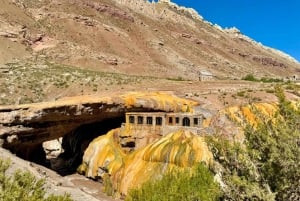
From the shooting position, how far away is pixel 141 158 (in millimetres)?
32625

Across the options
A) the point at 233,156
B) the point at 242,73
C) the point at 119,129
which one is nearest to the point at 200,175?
the point at 233,156

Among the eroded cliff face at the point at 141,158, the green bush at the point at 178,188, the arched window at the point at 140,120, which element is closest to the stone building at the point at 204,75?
the arched window at the point at 140,120

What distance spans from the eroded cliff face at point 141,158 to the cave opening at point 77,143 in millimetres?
2791

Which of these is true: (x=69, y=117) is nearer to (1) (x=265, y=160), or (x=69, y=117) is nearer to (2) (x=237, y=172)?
(2) (x=237, y=172)

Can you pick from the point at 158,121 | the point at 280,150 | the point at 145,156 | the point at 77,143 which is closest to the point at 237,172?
the point at 280,150

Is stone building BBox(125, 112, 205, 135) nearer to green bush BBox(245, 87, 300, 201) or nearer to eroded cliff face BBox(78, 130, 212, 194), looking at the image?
eroded cliff face BBox(78, 130, 212, 194)

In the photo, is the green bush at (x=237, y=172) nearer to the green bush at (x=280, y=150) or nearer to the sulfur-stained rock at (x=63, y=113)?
the green bush at (x=280, y=150)

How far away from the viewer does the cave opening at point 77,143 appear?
40.8 metres

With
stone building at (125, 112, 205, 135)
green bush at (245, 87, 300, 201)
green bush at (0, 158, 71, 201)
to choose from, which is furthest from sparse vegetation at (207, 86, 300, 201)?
stone building at (125, 112, 205, 135)

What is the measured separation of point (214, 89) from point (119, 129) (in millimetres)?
16136

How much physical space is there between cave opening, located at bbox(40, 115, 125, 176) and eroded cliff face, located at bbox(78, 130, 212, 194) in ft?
9.16

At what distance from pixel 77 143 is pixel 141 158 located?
1168 centimetres

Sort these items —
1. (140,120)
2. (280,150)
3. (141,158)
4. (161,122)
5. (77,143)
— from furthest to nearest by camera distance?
(77,143), (140,120), (161,122), (141,158), (280,150)

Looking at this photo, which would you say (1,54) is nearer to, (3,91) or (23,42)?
(23,42)
